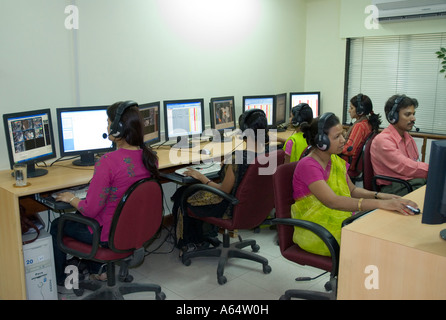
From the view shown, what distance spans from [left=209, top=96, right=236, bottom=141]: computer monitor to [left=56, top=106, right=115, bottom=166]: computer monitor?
1320mm

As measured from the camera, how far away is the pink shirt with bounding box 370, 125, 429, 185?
3.10 metres

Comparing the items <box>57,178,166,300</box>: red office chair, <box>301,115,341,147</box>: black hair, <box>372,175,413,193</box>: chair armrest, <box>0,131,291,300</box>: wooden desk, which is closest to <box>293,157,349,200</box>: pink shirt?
<box>301,115,341,147</box>: black hair

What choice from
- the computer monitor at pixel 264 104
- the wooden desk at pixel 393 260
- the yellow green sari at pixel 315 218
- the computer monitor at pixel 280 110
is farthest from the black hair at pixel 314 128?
the computer monitor at pixel 280 110

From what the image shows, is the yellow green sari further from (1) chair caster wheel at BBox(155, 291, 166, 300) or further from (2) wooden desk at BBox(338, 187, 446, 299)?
(1) chair caster wheel at BBox(155, 291, 166, 300)

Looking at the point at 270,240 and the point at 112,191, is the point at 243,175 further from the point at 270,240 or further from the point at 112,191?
the point at 270,240

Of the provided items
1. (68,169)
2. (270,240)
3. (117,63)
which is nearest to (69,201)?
(68,169)

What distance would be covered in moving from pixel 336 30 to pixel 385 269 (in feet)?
14.1

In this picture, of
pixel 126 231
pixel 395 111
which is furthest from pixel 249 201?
pixel 395 111

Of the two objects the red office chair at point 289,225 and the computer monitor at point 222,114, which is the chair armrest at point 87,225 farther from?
the computer monitor at point 222,114

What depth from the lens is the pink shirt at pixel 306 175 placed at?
90.8 inches

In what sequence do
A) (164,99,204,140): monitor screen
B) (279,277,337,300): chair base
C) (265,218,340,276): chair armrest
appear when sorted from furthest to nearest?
(164,99,204,140): monitor screen, (279,277,337,300): chair base, (265,218,340,276): chair armrest

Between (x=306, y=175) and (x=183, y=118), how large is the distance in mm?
1957

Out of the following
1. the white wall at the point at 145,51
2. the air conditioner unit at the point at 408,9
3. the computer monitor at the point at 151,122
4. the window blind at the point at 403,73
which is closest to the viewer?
the white wall at the point at 145,51

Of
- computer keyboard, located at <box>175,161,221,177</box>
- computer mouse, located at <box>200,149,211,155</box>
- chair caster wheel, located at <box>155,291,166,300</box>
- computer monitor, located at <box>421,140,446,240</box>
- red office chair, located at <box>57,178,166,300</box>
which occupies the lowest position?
chair caster wheel, located at <box>155,291,166,300</box>
